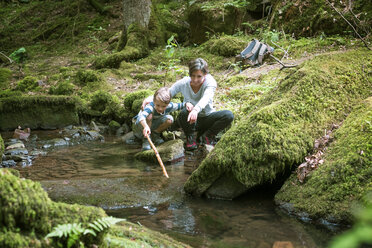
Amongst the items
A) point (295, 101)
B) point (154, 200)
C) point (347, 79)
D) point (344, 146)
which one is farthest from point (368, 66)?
point (154, 200)

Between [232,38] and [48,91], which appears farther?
[232,38]

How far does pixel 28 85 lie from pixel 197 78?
6.79 metres

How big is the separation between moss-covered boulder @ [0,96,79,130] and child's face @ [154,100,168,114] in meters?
3.51

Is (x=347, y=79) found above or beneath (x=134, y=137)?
above

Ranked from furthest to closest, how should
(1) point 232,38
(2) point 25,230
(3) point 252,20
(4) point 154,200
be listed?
(3) point 252,20 → (1) point 232,38 → (4) point 154,200 → (2) point 25,230

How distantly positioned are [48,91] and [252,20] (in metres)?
7.47

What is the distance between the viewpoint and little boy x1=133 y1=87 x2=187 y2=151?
6062 mm

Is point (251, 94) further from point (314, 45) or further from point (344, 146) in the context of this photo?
point (344, 146)

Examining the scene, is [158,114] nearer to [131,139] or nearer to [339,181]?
[131,139]

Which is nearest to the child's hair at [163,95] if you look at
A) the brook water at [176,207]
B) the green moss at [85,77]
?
the brook water at [176,207]

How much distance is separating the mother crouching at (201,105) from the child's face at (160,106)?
0.73 ft

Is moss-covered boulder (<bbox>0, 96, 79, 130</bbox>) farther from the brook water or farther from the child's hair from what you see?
the child's hair

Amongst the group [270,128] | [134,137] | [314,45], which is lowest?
[134,137]

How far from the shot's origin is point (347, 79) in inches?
188
